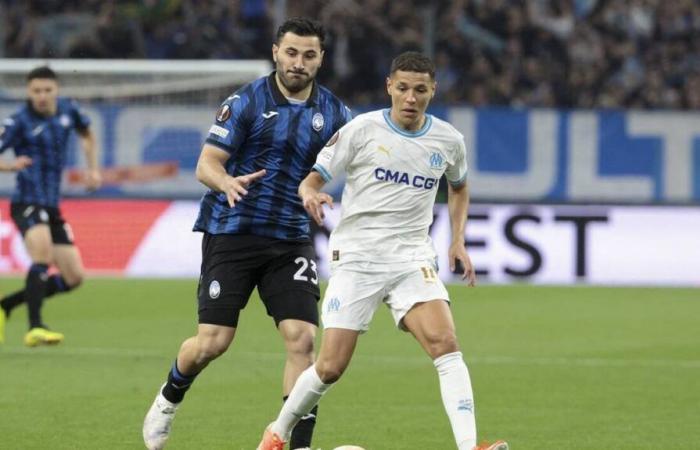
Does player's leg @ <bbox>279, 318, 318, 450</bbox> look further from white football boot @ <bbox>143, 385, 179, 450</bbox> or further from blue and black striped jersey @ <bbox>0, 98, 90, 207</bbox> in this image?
blue and black striped jersey @ <bbox>0, 98, 90, 207</bbox>

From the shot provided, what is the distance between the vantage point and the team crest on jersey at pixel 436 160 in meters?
7.56

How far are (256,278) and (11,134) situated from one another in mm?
6113

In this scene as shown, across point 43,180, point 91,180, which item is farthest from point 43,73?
point 91,180

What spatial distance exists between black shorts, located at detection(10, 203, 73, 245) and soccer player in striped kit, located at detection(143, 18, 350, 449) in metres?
5.59

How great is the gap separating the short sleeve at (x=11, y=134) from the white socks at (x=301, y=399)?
6693 mm

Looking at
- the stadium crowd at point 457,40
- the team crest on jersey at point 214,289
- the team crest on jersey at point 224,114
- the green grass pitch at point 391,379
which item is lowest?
the green grass pitch at point 391,379

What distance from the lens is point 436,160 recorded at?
299 inches

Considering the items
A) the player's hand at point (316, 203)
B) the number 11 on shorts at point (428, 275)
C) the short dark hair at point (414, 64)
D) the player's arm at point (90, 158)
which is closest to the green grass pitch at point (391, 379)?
the number 11 on shorts at point (428, 275)

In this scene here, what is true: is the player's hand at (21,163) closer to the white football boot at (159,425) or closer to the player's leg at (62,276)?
the player's leg at (62,276)

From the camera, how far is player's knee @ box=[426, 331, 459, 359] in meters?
7.34

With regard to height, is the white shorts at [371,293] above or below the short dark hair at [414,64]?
below

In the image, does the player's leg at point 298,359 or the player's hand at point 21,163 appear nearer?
the player's leg at point 298,359

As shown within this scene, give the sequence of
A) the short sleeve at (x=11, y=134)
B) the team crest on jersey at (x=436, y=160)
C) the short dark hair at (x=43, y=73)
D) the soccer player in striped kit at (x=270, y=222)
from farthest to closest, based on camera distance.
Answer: the short sleeve at (x=11, y=134)
the short dark hair at (x=43, y=73)
the soccer player in striped kit at (x=270, y=222)
the team crest on jersey at (x=436, y=160)

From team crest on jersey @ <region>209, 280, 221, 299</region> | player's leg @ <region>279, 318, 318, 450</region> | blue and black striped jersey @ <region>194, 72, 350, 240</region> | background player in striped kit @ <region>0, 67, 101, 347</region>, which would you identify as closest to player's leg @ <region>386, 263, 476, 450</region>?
player's leg @ <region>279, 318, 318, 450</region>
